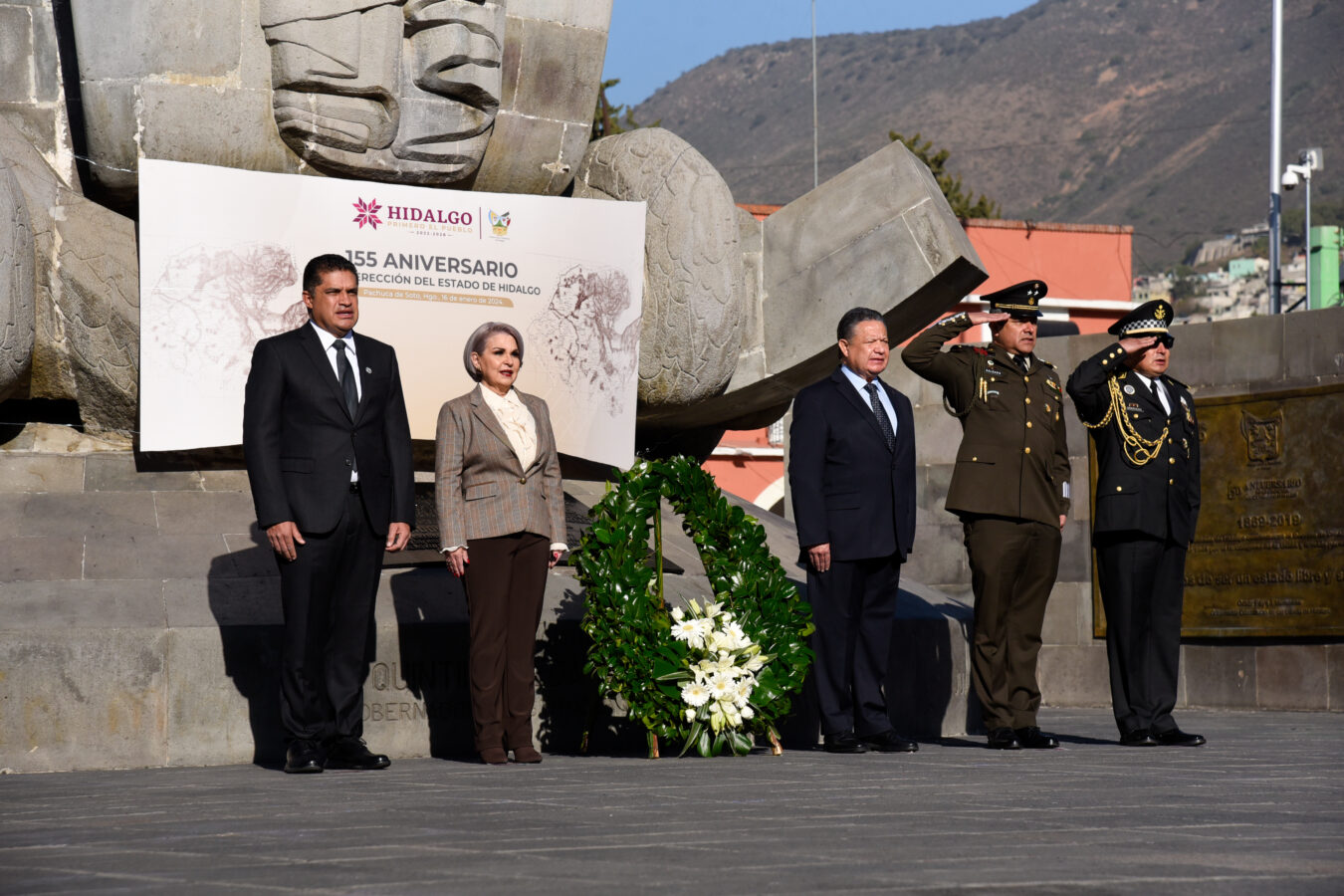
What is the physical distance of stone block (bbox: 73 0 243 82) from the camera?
25.2ft

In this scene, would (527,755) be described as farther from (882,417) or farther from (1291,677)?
(1291,677)

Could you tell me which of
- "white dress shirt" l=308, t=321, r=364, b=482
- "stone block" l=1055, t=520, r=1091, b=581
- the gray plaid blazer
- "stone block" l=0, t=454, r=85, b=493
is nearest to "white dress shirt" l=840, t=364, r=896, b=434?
Result: the gray plaid blazer

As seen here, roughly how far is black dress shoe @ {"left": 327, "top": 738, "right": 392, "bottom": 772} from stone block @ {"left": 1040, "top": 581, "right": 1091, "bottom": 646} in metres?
6.39

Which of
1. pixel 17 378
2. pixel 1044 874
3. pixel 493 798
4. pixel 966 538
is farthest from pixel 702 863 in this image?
pixel 17 378

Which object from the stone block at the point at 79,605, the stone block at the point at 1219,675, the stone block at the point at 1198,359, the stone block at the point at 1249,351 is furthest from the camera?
the stone block at the point at 1198,359

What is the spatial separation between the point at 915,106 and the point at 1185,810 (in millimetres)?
115571

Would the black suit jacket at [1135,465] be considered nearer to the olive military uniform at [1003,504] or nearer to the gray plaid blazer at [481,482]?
the olive military uniform at [1003,504]

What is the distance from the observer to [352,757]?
248 inches

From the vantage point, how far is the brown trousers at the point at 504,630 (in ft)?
21.8

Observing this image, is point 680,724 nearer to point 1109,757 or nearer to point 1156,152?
point 1109,757

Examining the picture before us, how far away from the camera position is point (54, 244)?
7773 millimetres

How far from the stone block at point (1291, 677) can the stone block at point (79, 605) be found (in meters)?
6.67

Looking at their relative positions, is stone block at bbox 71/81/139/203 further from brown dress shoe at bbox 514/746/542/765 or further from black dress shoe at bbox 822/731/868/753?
black dress shoe at bbox 822/731/868/753

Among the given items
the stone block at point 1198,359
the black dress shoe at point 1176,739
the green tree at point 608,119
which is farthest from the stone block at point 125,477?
the green tree at point 608,119
